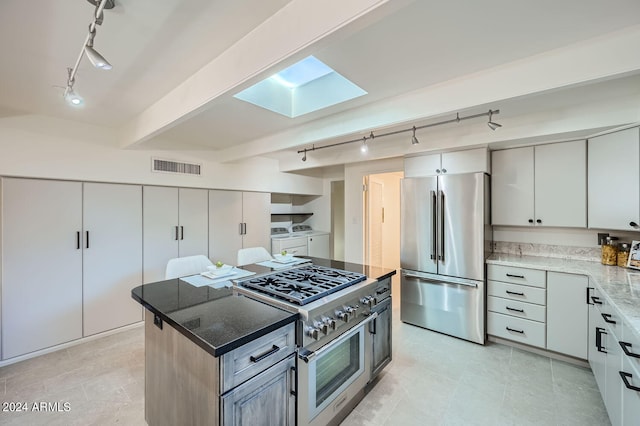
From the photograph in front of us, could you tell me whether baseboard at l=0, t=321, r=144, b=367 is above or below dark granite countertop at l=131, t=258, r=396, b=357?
below

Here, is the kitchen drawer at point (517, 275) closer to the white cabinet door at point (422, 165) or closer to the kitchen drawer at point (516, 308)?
the kitchen drawer at point (516, 308)

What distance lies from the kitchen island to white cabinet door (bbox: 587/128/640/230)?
306 cm

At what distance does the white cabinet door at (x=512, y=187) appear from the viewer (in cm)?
304

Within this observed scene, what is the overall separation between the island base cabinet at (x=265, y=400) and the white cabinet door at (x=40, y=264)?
2.90 meters

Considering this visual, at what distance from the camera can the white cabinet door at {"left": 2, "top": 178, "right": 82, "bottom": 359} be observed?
8.58 feet

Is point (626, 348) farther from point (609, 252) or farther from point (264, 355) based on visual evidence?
point (264, 355)

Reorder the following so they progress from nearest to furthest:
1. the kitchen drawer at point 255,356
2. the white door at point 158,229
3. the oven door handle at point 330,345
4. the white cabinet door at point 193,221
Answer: the kitchen drawer at point 255,356 < the oven door handle at point 330,345 < the white door at point 158,229 < the white cabinet door at point 193,221

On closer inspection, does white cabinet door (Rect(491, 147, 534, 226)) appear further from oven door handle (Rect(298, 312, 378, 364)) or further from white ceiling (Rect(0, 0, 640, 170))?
oven door handle (Rect(298, 312, 378, 364))

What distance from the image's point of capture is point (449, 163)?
317cm

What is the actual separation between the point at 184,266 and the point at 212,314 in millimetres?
1306

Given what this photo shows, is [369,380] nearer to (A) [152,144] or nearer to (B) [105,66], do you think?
(B) [105,66]

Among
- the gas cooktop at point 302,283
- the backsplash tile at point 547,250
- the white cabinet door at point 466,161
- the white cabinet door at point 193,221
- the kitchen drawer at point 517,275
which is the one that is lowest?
the kitchen drawer at point 517,275

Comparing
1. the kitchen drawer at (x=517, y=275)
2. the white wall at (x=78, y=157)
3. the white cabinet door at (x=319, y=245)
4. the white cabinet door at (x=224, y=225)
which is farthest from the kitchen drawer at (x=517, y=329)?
the white wall at (x=78, y=157)

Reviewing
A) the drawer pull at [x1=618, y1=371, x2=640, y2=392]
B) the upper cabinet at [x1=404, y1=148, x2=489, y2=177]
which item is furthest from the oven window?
the upper cabinet at [x1=404, y1=148, x2=489, y2=177]
